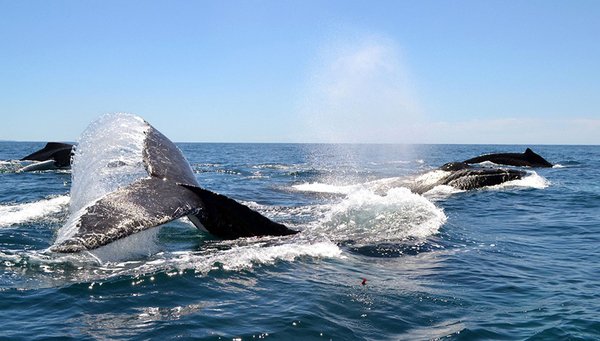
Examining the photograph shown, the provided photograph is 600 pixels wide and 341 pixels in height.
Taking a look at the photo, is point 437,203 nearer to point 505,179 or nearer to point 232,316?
point 505,179

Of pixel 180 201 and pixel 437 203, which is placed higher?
pixel 180 201

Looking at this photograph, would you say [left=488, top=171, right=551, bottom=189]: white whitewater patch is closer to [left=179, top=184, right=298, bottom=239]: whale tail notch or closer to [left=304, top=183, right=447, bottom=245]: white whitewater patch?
[left=304, top=183, right=447, bottom=245]: white whitewater patch

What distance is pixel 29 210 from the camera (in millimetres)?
10781

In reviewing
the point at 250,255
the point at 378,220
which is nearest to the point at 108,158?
the point at 250,255

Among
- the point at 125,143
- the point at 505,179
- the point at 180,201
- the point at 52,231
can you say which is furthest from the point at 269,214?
the point at 505,179

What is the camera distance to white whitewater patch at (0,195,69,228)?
380 inches

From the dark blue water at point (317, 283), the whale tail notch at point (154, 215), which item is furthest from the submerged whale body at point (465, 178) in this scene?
the whale tail notch at point (154, 215)

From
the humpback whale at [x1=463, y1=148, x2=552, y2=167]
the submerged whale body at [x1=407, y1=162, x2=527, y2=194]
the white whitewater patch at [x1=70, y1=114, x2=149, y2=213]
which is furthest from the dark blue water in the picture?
the humpback whale at [x1=463, y1=148, x2=552, y2=167]

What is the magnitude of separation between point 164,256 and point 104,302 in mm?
1943

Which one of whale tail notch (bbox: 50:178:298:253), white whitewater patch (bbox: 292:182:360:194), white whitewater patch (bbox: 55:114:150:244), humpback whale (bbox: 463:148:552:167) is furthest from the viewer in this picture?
humpback whale (bbox: 463:148:552:167)

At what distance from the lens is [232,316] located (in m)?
4.72

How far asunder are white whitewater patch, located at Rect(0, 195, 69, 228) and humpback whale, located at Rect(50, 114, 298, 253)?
341cm

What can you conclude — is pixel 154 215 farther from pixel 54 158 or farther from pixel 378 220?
pixel 54 158

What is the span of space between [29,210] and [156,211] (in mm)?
6723
